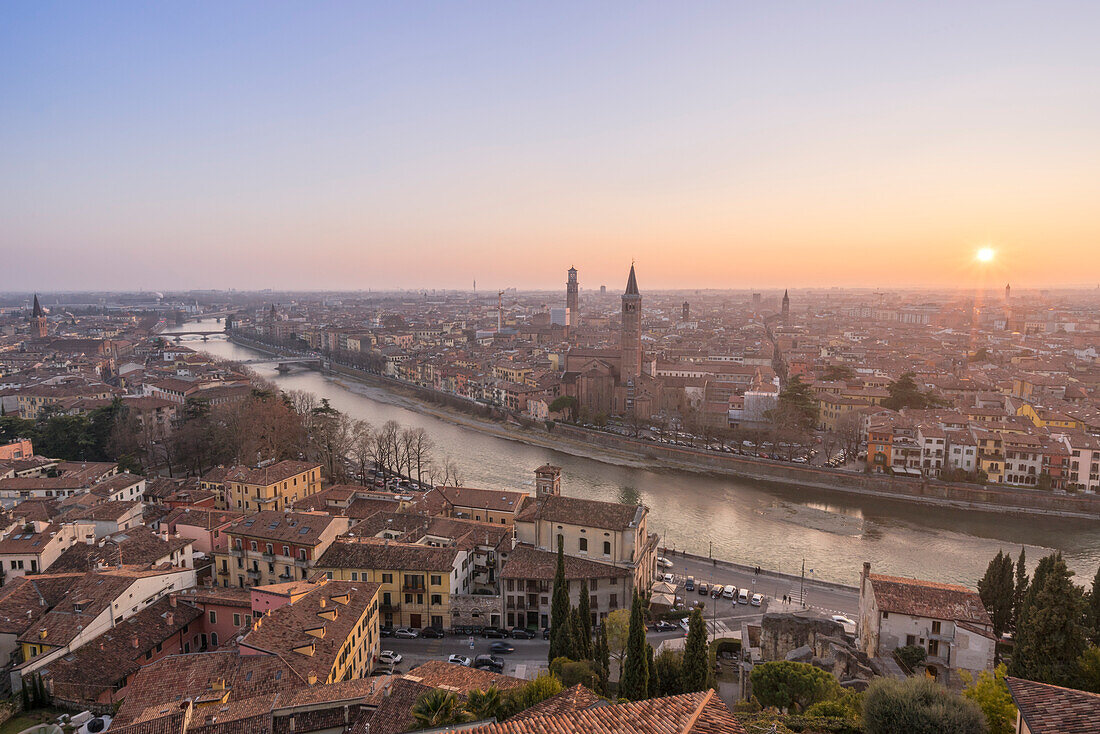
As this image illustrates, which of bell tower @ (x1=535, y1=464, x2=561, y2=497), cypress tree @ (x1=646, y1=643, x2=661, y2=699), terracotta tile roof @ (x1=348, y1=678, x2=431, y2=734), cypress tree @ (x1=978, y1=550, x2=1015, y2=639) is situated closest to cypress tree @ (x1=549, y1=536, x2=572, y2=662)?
cypress tree @ (x1=646, y1=643, x2=661, y2=699)

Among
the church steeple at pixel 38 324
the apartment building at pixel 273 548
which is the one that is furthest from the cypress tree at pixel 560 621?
the church steeple at pixel 38 324

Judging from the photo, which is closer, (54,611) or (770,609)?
(54,611)

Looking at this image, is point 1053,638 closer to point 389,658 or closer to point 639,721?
point 639,721

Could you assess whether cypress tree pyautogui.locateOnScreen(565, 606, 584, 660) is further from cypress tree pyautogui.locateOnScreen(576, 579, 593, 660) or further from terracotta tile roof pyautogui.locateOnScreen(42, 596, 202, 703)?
terracotta tile roof pyautogui.locateOnScreen(42, 596, 202, 703)

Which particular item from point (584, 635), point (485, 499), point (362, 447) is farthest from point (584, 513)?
point (362, 447)

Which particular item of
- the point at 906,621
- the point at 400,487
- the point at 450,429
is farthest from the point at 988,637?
the point at 450,429

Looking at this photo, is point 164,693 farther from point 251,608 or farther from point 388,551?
point 388,551
